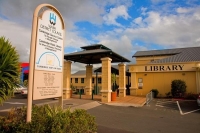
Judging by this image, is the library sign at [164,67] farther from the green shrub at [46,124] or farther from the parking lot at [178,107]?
the green shrub at [46,124]

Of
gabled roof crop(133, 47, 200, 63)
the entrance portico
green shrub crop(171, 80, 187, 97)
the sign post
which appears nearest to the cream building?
gabled roof crop(133, 47, 200, 63)

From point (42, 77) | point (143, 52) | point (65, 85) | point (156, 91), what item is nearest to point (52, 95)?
point (42, 77)

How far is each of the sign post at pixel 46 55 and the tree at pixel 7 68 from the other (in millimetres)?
1288

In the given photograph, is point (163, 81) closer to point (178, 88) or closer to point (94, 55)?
point (178, 88)

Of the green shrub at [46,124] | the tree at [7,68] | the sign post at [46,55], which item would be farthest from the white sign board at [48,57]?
the tree at [7,68]

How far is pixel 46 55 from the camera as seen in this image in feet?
18.4

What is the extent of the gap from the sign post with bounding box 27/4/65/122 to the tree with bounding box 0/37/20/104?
1.29 meters

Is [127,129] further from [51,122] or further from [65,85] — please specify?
[65,85]

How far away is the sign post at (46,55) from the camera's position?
16.7 feet

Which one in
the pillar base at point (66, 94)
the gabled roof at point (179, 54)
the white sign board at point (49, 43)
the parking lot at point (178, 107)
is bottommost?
the parking lot at point (178, 107)

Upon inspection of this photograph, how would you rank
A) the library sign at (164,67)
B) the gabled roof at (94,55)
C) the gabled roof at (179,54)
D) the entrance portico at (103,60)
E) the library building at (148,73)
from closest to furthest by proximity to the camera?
the entrance portico at (103,60)
the gabled roof at (94,55)
the library building at (148,73)
the library sign at (164,67)
the gabled roof at (179,54)

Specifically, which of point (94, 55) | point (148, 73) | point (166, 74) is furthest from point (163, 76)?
point (94, 55)

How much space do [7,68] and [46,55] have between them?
1527mm

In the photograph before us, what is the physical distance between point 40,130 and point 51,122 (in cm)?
34
